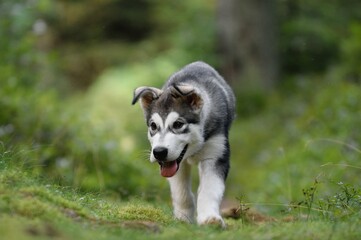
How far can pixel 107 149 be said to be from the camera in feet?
44.8

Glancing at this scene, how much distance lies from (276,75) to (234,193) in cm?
673

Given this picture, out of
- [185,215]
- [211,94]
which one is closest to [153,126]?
[211,94]

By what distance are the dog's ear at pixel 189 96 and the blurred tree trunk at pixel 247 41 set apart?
12.2 m

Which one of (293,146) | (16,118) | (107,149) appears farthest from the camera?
(293,146)

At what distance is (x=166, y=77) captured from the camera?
22.1m

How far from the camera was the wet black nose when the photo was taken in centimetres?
722

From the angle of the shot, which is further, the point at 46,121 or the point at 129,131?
the point at 129,131

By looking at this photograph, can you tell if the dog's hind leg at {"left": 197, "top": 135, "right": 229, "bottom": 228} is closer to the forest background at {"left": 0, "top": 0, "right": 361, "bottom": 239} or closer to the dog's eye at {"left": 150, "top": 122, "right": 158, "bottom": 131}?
Answer: the forest background at {"left": 0, "top": 0, "right": 361, "bottom": 239}

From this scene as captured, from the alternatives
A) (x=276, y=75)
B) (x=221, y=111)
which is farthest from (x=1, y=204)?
(x=276, y=75)

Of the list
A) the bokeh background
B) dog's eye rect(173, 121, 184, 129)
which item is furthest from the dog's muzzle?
the bokeh background

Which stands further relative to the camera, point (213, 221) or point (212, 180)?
point (212, 180)

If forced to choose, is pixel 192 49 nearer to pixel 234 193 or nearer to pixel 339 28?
pixel 339 28

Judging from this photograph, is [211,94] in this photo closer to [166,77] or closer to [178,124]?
[178,124]

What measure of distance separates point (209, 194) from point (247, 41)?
512 inches
